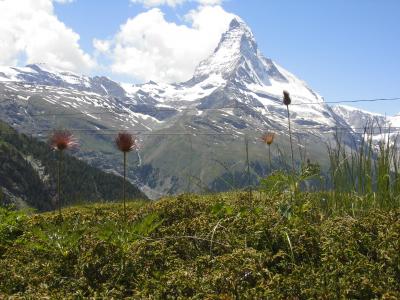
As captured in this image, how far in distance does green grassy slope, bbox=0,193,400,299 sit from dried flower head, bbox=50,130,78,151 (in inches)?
62.9

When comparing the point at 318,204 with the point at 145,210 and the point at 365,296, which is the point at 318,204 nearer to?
the point at 145,210

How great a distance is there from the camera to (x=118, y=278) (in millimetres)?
4125

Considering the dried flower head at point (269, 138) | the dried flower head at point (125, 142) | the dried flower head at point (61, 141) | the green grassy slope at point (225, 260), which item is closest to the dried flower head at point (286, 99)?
the dried flower head at point (269, 138)

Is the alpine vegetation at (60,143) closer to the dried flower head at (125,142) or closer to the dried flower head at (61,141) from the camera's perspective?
the dried flower head at (61,141)

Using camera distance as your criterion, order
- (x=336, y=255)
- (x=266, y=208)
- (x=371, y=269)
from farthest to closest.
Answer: (x=266, y=208), (x=336, y=255), (x=371, y=269)

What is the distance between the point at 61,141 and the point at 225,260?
3.55 m

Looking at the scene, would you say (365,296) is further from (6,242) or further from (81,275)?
(6,242)

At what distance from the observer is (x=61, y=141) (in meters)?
6.67

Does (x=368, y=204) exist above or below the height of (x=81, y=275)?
above

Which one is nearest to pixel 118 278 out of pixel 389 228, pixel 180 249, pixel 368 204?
pixel 180 249

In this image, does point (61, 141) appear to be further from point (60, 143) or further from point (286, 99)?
point (286, 99)

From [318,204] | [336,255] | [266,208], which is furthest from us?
[318,204]

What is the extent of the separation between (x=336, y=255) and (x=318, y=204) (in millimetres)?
2504

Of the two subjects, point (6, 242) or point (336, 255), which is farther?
point (6, 242)
